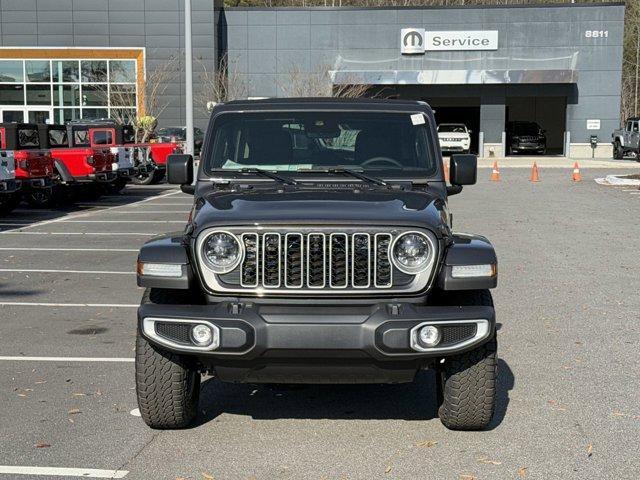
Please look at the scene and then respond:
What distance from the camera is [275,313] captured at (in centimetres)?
496

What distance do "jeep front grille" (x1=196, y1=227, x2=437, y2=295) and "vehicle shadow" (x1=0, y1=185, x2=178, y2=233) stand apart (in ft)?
42.3

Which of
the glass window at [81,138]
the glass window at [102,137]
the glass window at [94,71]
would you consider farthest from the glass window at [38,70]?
the glass window at [81,138]

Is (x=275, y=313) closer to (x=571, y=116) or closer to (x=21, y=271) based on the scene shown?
(x=21, y=271)

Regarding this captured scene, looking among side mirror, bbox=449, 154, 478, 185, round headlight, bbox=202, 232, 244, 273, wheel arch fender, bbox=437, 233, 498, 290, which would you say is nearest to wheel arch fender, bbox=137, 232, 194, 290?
round headlight, bbox=202, 232, 244, 273

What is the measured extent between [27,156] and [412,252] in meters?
15.5

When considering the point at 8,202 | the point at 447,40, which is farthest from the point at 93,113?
the point at 8,202

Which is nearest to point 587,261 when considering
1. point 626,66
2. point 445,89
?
point 445,89

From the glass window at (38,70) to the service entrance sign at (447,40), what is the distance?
1917 cm

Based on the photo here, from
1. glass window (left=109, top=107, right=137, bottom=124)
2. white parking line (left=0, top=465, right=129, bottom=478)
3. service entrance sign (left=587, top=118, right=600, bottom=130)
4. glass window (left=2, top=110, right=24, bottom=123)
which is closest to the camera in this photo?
white parking line (left=0, top=465, right=129, bottom=478)

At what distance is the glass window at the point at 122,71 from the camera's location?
50.2m

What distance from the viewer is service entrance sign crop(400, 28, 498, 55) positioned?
52.1 metres

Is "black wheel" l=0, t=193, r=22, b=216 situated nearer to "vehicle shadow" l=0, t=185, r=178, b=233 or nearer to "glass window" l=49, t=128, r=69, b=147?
"vehicle shadow" l=0, t=185, r=178, b=233

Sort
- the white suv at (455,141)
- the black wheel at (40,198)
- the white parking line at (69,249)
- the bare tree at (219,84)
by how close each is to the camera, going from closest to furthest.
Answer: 1. the white parking line at (69,249)
2. the black wheel at (40,198)
3. the white suv at (455,141)
4. the bare tree at (219,84)

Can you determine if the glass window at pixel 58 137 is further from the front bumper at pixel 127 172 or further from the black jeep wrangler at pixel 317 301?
the black jeep wrangler at pixel 317 301
